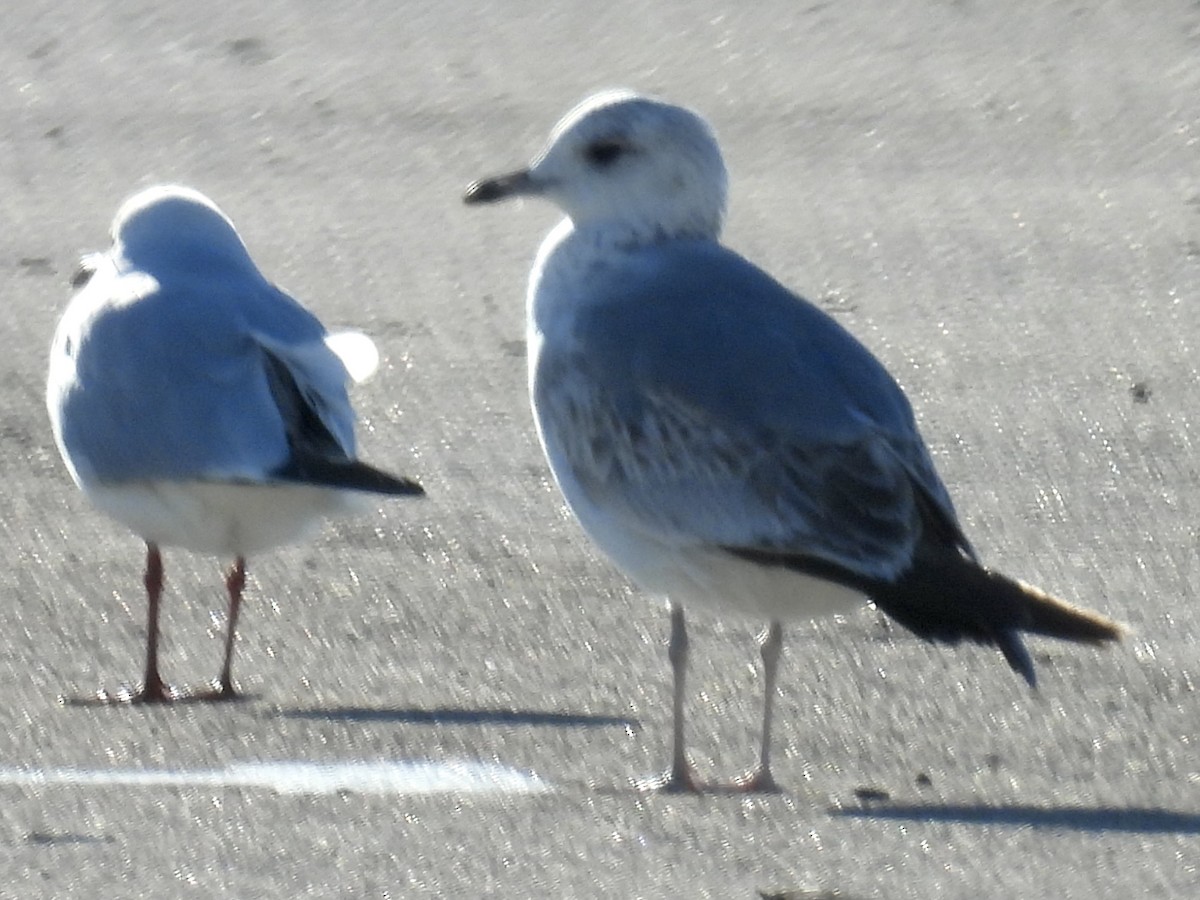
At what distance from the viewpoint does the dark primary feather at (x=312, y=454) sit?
6707mm

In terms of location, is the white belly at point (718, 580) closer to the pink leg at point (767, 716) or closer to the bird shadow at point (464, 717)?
the pink leg at point (767, 716)

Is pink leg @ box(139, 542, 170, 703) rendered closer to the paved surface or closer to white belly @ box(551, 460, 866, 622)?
the paved surface

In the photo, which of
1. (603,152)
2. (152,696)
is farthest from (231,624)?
(603,152)

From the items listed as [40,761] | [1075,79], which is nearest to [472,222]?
[1075,79]

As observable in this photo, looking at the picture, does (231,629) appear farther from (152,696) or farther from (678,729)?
(678,729)

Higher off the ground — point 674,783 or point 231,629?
point 674,783

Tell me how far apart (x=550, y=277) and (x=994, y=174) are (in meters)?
6.29

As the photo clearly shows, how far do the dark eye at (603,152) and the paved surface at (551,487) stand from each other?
116 centimetres

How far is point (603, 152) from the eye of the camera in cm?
648

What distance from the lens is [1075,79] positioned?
13492 mm

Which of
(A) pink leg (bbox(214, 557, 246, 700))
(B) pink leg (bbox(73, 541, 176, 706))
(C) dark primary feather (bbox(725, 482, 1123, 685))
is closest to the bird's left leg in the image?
(A) pink leg (bbox(214, 557, 246, 700))

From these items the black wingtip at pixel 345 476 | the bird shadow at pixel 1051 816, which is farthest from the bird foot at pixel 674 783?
the black wingtip at pixel 345 476

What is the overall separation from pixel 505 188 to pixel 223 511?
106cm

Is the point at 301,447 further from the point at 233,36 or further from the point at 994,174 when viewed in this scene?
the point at 233,36
